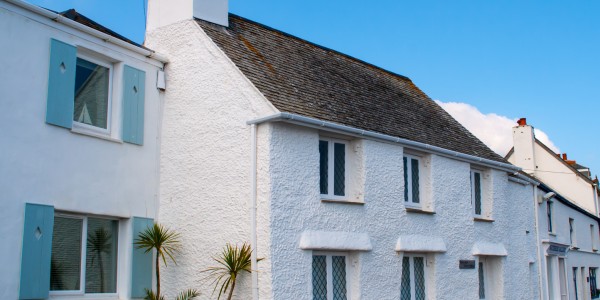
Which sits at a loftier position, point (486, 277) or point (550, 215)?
point (550, 215)

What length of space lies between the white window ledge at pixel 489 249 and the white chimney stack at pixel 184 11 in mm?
7798

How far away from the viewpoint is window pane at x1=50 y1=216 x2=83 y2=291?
431 inches

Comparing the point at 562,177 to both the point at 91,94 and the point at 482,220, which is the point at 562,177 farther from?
the point at 91,94

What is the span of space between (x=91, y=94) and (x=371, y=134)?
532 centimetres

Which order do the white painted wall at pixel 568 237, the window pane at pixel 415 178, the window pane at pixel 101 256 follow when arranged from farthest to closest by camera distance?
the white painted wall at pixel 568 237 → the window pane at pixel 415 178 → the window pane at pixel 101 256

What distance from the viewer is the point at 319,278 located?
499 inches

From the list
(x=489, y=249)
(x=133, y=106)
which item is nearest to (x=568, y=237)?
(x=489, y=249)

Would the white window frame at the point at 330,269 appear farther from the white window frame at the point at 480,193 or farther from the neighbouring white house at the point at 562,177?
the neighbouring white house at the point at 562,177

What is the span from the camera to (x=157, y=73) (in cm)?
1355

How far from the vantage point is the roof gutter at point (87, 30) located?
10.9m

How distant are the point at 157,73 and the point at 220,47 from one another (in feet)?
4.57

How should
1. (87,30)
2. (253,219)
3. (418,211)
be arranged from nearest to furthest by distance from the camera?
1. (253,219)
2. (87,30)
3. (418,211)

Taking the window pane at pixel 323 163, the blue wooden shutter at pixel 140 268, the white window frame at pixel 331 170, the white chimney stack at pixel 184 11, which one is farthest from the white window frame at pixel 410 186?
the blue wooden shutter at pixel 140 268

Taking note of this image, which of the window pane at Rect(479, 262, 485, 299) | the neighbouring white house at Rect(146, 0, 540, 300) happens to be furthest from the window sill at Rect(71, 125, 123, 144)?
the window pane at Rect(479, 262, 485, 299)
